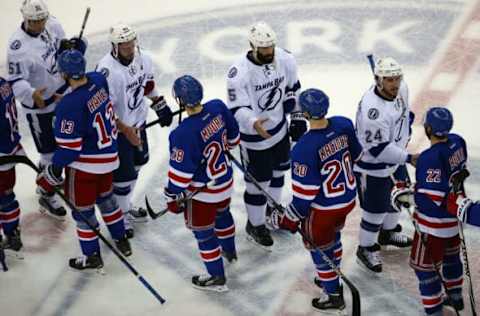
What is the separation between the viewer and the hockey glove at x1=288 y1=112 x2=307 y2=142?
5.17 m

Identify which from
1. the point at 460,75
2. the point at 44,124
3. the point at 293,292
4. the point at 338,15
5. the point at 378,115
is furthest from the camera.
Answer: the point at 338,15

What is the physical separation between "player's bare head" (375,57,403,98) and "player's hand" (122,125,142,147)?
1.32 meters

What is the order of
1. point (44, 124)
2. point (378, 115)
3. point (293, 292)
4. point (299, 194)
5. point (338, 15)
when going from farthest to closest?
point (338, 15) < point (44, 124) < point (293, 292) < point (378, 115) < point (299, 194)

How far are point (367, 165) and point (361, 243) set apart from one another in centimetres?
50

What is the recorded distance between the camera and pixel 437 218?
4.31m

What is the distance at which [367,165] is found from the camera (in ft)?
15.8

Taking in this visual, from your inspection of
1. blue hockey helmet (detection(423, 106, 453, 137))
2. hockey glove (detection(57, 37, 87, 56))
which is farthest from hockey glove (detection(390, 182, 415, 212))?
hockey glove (detection(57, 37, 87, 56))

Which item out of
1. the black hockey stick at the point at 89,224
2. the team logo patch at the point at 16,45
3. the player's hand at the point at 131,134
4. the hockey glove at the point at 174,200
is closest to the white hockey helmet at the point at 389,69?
the hockey glove at the point at 174,200

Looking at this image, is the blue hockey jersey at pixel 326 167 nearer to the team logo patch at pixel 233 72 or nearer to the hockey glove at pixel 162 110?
the team logo patch at pixel 233 72

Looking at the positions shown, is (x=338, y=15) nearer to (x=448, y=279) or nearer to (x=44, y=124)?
(x=44, y=124)

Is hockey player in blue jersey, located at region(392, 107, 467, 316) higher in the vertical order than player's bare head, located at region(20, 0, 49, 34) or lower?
lower

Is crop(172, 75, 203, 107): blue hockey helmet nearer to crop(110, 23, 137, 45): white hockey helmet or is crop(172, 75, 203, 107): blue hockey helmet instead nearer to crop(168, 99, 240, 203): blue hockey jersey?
crop(168, 99, 240, 203): blue hockey jersey

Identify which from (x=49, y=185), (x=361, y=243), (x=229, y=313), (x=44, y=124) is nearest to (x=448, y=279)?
(x=361, y=243)

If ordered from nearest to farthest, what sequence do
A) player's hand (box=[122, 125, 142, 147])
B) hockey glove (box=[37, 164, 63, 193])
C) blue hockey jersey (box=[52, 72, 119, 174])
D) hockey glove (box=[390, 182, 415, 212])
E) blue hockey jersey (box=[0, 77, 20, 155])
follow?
hockey glove (box=[390, 182, 415, 212]) → blue hockey jersey (box=[52, 72, 119, 174]) → hockey glove (box=[37, 164, 63, 193]) → blue hockey jersey (box=[0, 77, 20, 155]) → player's hand (box=[122, 125, 142, 147])
